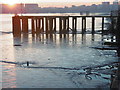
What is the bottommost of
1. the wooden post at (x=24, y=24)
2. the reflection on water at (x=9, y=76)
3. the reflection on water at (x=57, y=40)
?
the reflection on water at (x=9, y=76)

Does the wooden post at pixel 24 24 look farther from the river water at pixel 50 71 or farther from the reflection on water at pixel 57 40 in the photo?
the river water at pixel 50 71

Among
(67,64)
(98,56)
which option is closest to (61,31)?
(98,56)

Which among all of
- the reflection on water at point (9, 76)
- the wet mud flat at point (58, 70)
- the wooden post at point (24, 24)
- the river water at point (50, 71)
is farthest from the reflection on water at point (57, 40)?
the reflection on water at point (9, 76)

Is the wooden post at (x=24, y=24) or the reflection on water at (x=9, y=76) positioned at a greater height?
the wooden post at (x=24, y=24)

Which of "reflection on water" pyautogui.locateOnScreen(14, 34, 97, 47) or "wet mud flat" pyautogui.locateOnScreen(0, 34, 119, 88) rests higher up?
"reflection on water" pyautogui.locateOnScreen(14, 34, 97, 47)

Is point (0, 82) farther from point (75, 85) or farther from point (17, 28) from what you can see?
point (17, 28)

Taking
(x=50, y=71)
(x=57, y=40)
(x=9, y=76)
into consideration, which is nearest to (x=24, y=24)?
(x=57, y=40)

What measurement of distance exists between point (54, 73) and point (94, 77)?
1695mm

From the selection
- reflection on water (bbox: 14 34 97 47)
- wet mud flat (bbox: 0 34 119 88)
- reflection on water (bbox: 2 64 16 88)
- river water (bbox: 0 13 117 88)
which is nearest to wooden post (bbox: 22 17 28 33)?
reflection on water (bbox: 14 34 97 47)

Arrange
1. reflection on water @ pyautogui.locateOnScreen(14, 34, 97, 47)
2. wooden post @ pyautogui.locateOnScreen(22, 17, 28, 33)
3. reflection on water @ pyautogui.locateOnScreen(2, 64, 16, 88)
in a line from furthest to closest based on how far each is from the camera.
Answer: wooden post @ pyautogui.locateOnScreen(22, 17, 28, 33) < reflection on water @ pyautogui.locateOnScreen(14, 34, 97, 47) < reflection on water @ pyautogui.locateOnScreen(2, 64, 16, 88)

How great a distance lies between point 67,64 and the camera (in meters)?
12.7

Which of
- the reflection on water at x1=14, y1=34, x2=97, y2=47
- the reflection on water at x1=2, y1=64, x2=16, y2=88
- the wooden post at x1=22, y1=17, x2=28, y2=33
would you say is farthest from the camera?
the wooden post at x1=22, y1=17, x2=28, y2=33

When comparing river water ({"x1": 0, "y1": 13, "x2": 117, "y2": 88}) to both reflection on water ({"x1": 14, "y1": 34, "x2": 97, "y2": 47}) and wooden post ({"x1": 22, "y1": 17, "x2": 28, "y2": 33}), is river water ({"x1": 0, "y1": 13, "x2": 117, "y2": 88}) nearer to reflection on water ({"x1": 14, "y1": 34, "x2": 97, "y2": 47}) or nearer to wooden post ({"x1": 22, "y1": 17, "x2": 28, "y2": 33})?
reflection on water ({"x1": 14, "y1": 34, "x2": 97, "y2": 47})

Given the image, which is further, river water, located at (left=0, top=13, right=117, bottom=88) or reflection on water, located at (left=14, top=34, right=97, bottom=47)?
reflection on water, located at (left=14, top=34, right=97, bottom=47)
